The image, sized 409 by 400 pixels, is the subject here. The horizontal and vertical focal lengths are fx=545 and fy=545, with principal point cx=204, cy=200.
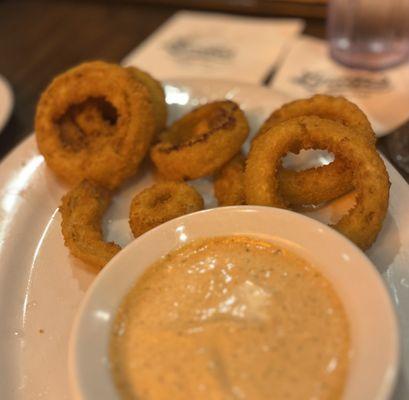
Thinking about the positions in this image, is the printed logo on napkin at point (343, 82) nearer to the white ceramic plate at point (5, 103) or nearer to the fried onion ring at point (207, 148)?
the fried onion ring at point (207, 148)

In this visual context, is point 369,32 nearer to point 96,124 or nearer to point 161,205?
point 96,124

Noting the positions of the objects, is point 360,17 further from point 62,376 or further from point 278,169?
point 62,376

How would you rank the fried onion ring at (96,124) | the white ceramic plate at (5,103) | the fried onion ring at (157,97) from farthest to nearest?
1. the white ceramic plate at (5,103)
2. the fried onion ring at (157,97)
3. the fried onion ring at (96,124)

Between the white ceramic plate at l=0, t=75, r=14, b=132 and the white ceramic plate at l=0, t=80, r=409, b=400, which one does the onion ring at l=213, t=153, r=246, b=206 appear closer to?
the white ceramic plate at l=0, t=80, r=409, b=400

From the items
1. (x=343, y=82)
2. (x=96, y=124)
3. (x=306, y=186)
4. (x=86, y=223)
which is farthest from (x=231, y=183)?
(x=343, y=82)

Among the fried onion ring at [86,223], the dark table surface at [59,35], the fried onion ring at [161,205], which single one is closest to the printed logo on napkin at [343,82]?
the dark table surface at [59,35]

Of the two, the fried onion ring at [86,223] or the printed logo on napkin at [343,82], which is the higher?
the fried onion ring at [86,223]

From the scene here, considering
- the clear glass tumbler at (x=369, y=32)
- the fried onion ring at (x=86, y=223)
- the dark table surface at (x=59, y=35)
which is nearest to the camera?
the fried onion ring at (x=86, y=223)
